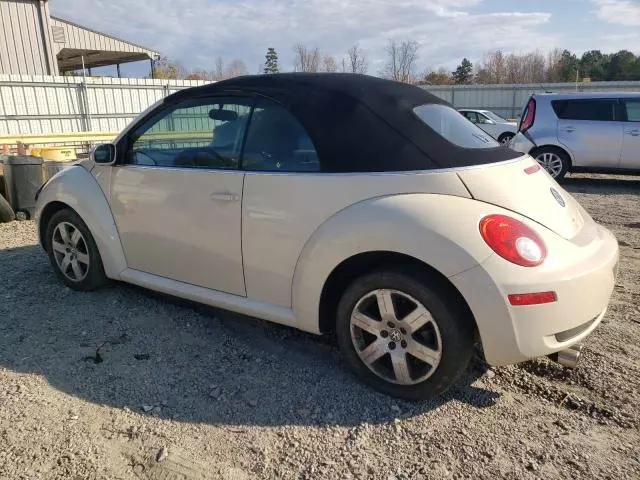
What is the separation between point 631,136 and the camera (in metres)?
9.73

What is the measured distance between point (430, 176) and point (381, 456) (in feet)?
4.64

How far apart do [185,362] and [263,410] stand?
2.44 feet

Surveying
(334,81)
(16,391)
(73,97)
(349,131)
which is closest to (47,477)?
(16,391)

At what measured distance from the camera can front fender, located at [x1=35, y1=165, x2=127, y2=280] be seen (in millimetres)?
3953

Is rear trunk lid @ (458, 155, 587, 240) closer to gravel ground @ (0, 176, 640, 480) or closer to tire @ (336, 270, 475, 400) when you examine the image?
tire @ (336, 270, 475, 400)

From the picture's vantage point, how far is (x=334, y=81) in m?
3.28

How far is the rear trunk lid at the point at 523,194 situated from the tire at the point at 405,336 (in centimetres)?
56

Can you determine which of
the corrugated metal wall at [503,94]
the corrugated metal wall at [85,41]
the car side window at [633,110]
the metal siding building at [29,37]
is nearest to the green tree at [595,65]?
the corrugated metal wall at [503,94]

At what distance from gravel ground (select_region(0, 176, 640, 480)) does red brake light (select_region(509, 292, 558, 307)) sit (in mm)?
690

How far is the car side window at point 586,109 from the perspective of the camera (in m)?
10.0

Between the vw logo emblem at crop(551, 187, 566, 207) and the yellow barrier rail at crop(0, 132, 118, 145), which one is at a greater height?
the yellow barrier rail at crop(0, 132, 118, 145)

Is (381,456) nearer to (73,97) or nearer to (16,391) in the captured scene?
(16,391)

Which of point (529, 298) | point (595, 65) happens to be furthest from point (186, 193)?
point (595, 65)

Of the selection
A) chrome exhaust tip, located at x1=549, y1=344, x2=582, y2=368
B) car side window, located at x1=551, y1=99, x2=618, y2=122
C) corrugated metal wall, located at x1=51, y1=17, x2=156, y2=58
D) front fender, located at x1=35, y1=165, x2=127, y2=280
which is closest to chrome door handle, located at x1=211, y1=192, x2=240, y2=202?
front fender, located at x1=35, y1=165, x2=127, y2=280
